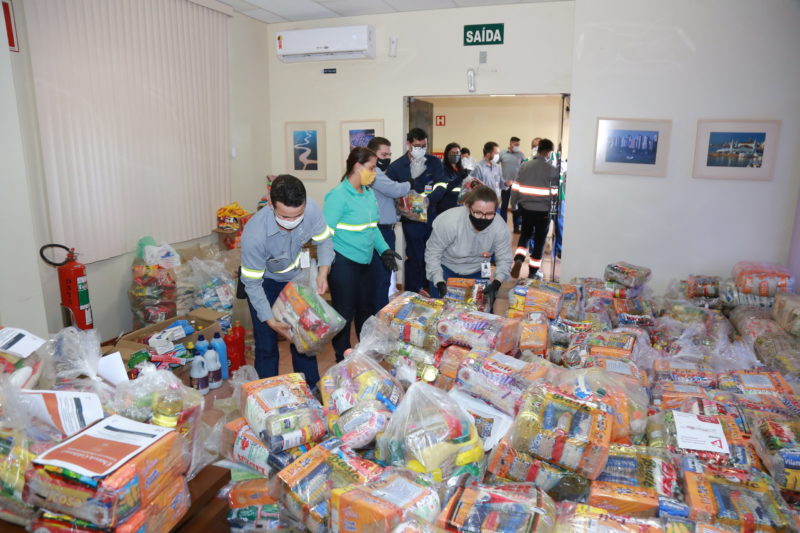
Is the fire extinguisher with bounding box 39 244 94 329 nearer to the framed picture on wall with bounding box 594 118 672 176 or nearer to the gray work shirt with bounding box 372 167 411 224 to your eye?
the gray work shirt with bounding box 372 167 411 224

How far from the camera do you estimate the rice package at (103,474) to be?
1.33m

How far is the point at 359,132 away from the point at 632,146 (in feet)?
9.51

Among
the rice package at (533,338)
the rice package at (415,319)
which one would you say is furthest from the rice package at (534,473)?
the rice package at (533,338)

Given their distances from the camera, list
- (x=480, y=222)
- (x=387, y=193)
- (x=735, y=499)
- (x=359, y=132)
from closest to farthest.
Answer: (x=735, y=499) < (x=480, y=222) < (x=387, y=193) < (x=359, y=132)

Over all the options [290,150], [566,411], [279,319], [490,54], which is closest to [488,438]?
[566,411]

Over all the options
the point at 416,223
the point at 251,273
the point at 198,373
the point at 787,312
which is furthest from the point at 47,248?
the point at 787,312

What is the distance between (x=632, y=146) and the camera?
477cm

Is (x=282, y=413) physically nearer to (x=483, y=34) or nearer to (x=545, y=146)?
(x=483, y=34)

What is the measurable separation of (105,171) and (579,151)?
4.09 meters

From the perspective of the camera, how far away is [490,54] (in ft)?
18.0

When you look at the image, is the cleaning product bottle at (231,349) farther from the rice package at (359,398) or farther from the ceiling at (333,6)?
the ceiling at (333,6)

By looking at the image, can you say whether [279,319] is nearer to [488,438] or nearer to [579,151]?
[488,438]

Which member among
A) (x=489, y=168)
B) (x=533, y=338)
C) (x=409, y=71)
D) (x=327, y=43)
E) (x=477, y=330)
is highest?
(x=327, y=43)

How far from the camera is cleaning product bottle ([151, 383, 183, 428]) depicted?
5.74ft
